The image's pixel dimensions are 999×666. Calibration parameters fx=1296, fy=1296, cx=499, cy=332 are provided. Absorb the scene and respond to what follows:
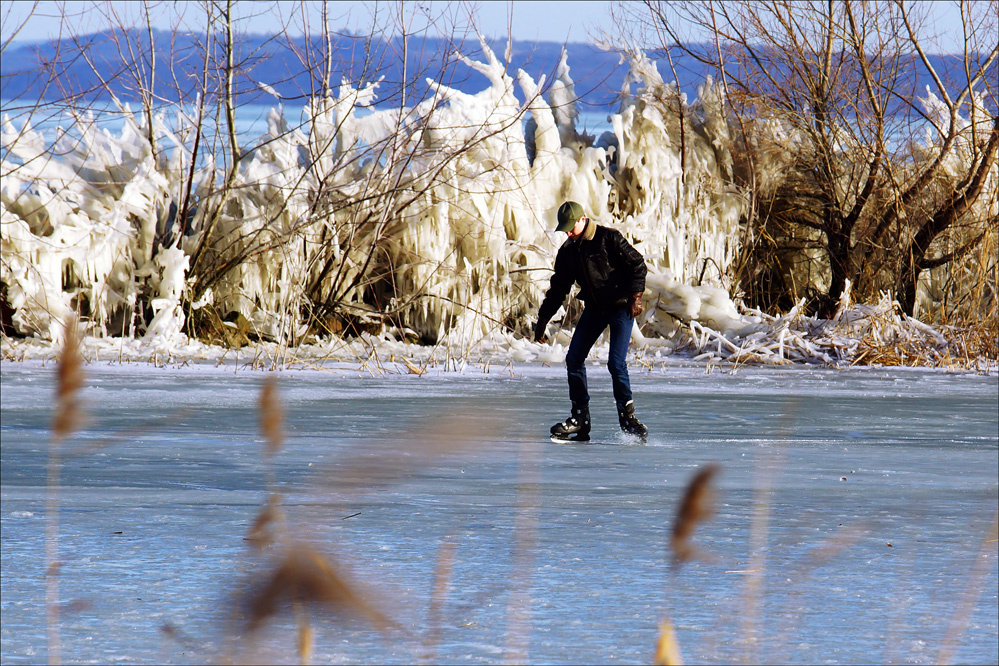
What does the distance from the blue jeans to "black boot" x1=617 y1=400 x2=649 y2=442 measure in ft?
0.15

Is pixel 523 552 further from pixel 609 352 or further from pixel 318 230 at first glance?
pixel 318 230

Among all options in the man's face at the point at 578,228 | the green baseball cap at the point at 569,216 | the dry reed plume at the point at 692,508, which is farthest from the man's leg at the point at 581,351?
the dry reed plume at the point at 692,508

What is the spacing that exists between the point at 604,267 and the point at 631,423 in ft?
2.70

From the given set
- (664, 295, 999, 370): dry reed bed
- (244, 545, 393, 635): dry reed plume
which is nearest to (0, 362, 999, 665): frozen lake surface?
(244, 545, 393, 635): dry reed plume

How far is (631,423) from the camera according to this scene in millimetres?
6738

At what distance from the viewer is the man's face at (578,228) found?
6518 mm

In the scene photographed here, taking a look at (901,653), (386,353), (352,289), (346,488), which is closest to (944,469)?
(901,653)

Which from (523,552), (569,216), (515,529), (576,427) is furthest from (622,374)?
(523,552)

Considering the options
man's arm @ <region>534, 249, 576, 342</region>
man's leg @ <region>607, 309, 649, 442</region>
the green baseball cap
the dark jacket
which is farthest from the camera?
man's arm @ <region>534, 249, 576, 342</region>

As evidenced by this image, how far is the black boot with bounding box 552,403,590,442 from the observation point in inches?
265

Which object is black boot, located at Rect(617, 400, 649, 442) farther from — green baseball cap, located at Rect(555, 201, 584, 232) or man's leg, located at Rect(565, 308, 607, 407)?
green baseball cap, located at Rect(555, 201, 584, 232)

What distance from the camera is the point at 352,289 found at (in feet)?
41.0

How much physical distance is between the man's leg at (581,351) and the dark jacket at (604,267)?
178 mm

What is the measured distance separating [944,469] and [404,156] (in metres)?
7.00
